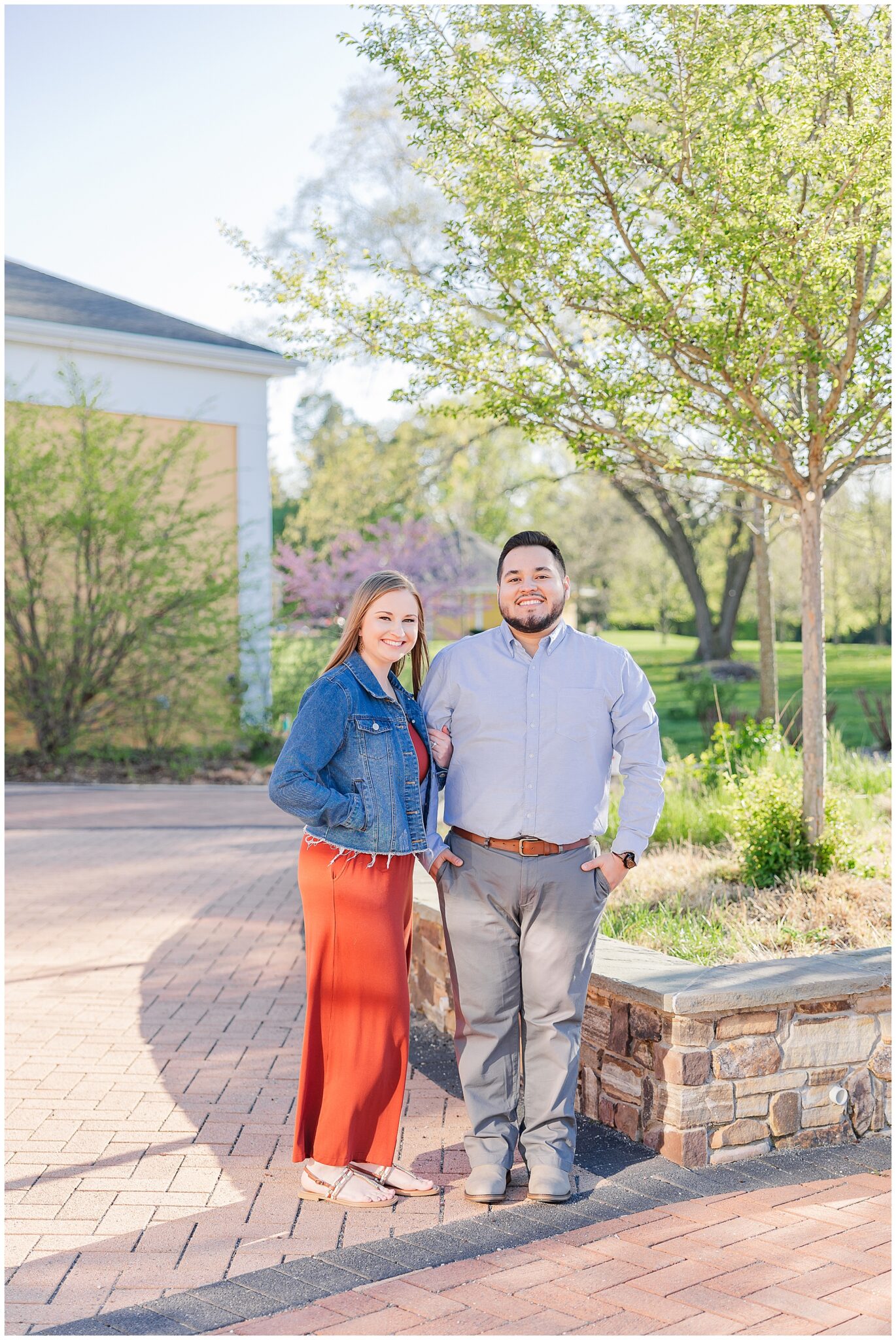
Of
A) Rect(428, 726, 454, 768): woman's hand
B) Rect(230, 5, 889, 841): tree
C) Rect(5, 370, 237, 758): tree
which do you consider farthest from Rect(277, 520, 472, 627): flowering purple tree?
Rect(428, 726, 454, 768): woman's hand

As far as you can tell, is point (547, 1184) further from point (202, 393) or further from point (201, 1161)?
point (202, 393)

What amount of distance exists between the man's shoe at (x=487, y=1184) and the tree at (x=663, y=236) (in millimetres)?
2813

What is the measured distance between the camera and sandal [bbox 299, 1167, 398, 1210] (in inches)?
137

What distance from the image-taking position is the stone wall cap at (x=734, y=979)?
373 centimetres

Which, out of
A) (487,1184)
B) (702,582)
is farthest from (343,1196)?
(702,582)

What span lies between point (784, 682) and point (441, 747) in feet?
69.1

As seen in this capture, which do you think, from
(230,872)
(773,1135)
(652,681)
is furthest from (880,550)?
(773,1135)

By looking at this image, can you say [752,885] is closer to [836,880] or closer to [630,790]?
[836,880]

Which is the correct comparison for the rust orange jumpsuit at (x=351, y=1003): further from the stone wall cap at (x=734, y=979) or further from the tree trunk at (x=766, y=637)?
the tree trunk at (x=766, y=637)

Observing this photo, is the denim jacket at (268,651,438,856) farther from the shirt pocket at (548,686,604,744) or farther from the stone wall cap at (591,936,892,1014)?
the stone wall cap at (591,936,892,1014)

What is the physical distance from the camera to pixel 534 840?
3660 mm

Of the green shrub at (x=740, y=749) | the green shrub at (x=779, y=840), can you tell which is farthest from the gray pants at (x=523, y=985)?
the green shrub at (x=740, y=749)

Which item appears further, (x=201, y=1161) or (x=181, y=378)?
(x=181, y=378)

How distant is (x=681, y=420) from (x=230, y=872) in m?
4.41
